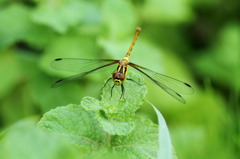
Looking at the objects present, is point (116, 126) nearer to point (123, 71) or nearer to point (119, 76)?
point (119, 76)

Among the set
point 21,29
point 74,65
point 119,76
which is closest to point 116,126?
point 119,76

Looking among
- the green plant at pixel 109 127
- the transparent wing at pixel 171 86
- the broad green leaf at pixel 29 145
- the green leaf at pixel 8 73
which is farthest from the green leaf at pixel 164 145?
the green leaf at pixel 8 73

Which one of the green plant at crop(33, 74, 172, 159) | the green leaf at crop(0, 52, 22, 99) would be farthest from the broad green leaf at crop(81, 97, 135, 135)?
the green leaf at crop(0, 52, 22, 99)

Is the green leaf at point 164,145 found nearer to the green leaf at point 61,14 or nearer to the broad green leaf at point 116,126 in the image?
the broad green leaf at point 116,126

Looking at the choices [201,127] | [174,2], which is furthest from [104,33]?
[174,2]

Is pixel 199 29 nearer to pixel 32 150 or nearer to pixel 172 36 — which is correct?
pixel 172 36

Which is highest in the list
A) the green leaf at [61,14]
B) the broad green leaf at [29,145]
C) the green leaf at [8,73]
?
the green leaf at [61,14]

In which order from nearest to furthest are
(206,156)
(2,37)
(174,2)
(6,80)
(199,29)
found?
(206,156)
(2,37)
(6,80)
(174,2)
(199,29)
